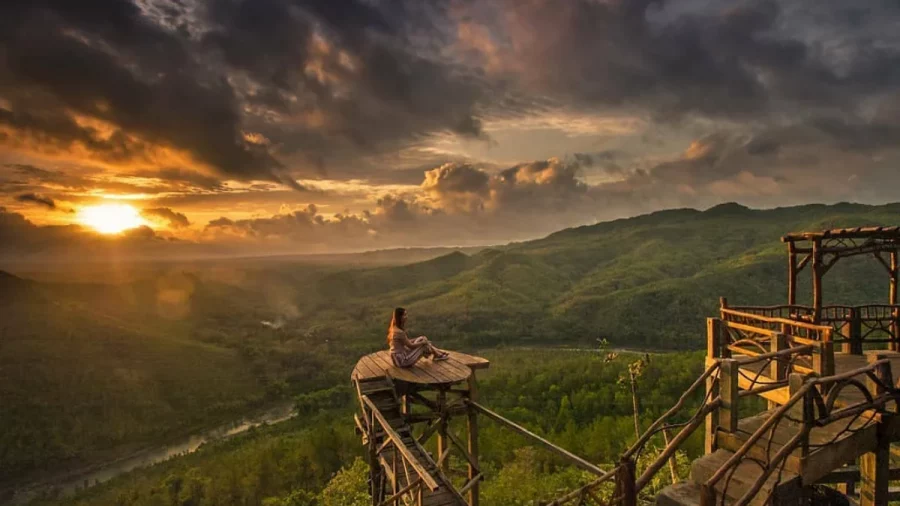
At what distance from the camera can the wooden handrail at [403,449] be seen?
20.2 ft

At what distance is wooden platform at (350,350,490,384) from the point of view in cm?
909

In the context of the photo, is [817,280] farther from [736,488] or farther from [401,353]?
[401,353]

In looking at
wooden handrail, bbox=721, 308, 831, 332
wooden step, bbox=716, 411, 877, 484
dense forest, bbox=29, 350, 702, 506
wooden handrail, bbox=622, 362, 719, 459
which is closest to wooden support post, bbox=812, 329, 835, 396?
wooden step, bbox=716, 411, 877, 484

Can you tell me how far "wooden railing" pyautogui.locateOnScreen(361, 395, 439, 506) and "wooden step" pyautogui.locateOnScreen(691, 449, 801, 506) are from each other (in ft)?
10.1

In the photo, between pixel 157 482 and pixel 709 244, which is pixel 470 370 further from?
pixel 709 244

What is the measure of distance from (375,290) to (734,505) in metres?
186

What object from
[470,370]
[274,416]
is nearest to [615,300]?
[274,416]

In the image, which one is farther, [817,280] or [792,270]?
[792,270]

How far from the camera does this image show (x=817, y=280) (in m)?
11.4

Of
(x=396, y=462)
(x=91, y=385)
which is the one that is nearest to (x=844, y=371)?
(x=396, y=462)

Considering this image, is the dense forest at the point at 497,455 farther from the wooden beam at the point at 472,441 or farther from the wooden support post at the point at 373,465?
the wooden support post at the point at 373,465

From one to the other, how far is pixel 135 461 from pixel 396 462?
206 ft

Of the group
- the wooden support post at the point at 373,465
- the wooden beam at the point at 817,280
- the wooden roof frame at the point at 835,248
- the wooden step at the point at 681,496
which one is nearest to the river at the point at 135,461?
the wooden support post at the point at 373,465

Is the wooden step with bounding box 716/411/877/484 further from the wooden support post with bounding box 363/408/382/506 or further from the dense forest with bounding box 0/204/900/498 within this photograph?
the dense forest with bounding box 0/204/900/498
